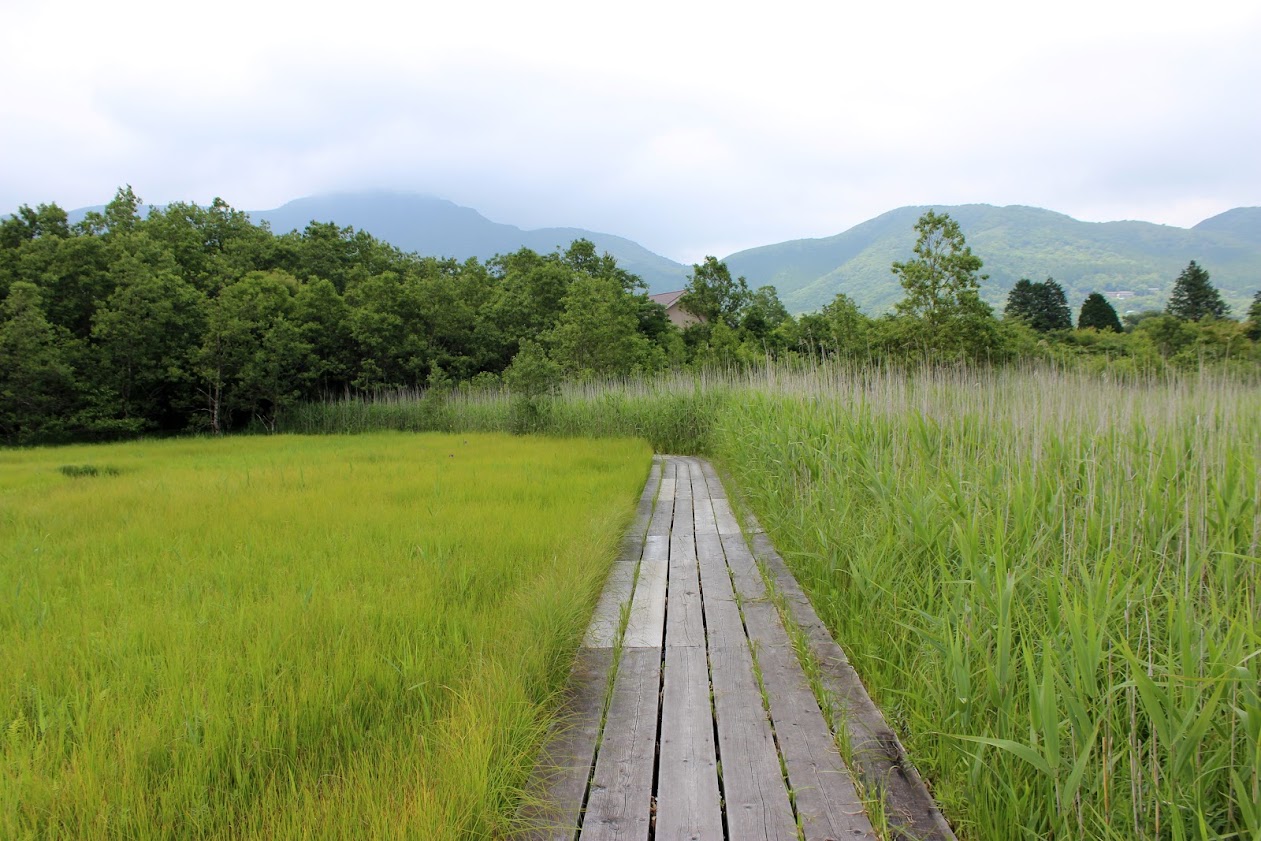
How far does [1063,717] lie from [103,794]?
7.96 feet

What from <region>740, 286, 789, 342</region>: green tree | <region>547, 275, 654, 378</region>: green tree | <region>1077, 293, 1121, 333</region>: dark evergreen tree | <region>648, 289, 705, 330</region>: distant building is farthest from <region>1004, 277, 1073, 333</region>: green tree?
<region>648, 289, 705, 330</region>: distant building

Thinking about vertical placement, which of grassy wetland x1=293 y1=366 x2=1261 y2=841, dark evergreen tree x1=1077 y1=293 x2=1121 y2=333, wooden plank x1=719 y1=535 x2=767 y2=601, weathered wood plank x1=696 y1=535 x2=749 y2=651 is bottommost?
wooden plank x1=719 y1=535 x2=767 y2=601

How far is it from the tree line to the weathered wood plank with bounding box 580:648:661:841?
9.77 meters

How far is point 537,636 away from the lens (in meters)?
2.30

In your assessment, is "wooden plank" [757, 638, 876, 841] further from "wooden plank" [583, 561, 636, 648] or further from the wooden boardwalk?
"wooden plank" [583, 561, 636, 648]

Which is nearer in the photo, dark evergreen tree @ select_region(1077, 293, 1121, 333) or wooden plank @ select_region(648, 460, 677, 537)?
wooden plank @ select_region(648, 460, 677, 537)

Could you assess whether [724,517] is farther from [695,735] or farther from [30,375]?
[30,375]

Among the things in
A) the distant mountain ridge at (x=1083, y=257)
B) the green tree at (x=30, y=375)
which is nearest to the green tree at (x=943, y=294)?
the distant mountain ridge at (x=1083, y=257)

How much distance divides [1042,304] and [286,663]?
1527 inches

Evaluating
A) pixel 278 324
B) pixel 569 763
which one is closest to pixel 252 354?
pixel 278 324

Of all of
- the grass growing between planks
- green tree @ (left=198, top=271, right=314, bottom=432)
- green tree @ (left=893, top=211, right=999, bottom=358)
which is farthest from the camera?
green tree @ (left=198, top=271, right=314, bottom=432)

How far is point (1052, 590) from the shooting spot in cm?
153

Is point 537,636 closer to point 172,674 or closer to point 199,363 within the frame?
point 172,674

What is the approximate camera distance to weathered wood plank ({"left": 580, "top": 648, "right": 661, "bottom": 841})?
4.97 feet
